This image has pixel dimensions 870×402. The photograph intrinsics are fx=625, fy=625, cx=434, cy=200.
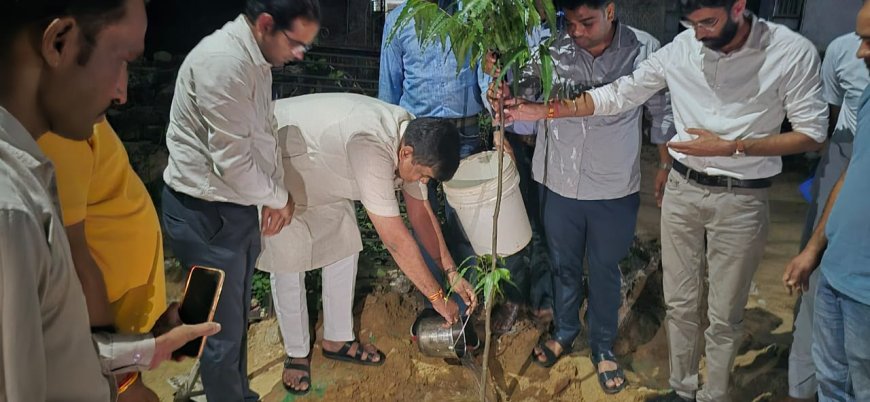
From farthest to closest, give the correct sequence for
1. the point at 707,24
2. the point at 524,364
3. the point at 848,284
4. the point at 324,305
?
1. the point at 524,364
2. the point at 324,305
3. the point at 707,24
4. the point at 848,284

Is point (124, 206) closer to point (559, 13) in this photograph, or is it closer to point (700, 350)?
point (559, 13)

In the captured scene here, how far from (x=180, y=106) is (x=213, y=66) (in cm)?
19

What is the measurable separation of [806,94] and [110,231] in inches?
86.3

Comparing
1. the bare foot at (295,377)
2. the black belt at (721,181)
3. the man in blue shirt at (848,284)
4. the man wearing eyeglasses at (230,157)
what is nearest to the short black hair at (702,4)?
the man in blue shirt at (848,284)

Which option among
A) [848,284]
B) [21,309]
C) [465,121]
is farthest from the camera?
[465,121]

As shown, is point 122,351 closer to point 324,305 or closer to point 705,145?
point 324,305

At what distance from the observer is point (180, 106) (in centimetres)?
201

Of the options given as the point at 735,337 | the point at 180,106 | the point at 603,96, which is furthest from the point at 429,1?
the point at 735,337

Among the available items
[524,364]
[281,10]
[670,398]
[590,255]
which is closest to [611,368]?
[670,398]

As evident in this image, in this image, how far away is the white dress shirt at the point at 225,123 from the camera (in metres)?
1.93

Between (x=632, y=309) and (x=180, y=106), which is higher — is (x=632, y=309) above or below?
below

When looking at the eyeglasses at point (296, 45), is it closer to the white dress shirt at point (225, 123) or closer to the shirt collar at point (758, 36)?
the white dress shirt at point (225, 123)

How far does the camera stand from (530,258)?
2.60 meters

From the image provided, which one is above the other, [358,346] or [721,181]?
[721,181]
